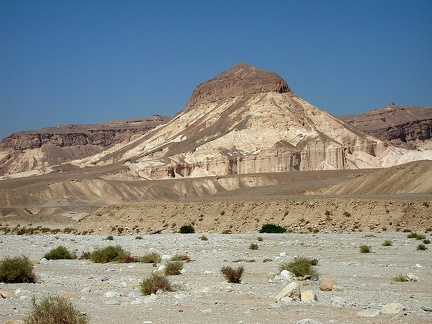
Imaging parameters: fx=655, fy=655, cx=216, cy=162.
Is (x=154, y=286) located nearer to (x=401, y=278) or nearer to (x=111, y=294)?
(x=111, y=294)

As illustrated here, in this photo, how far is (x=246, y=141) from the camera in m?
127

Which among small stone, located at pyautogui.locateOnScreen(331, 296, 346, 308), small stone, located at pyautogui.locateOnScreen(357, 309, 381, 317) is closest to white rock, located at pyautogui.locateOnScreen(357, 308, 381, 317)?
small stone, located at pyautogui.locateOnScreen(357, 309, 381, 317)

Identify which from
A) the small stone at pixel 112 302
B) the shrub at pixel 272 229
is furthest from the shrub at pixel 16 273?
the shrub at pixel 272 229

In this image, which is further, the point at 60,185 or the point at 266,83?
the point at 266,83

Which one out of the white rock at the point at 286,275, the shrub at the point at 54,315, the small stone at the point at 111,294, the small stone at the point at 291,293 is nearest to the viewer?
the shrub at the point at 54,315

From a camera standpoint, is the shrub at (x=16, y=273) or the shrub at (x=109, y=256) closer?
the shrub at (x=16, y=273)

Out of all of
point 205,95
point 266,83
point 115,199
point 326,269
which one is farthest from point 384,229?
point 205,95

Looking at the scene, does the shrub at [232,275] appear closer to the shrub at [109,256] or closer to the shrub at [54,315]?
the shrub at [54,315]

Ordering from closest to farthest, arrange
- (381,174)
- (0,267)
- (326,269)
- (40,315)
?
1. (40,315)
2. (0,267)
3. (326,269)
4. (381,174)

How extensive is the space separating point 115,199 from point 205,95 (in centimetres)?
7626

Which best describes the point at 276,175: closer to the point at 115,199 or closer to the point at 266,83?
the point at 115,199

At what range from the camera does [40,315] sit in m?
8.91

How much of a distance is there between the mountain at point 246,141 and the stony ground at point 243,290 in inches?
3634

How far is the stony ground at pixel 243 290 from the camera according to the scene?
10.9 metres
